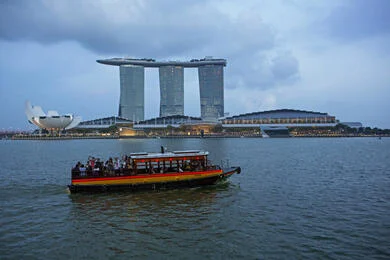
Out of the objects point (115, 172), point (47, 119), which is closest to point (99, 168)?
point (115, 172)

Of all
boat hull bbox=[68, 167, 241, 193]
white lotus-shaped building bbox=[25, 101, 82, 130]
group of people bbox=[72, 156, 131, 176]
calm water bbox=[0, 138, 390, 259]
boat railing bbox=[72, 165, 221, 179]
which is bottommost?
calm water bbox=[0, 138, 390, 259]

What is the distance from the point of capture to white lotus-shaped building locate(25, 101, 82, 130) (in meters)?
148

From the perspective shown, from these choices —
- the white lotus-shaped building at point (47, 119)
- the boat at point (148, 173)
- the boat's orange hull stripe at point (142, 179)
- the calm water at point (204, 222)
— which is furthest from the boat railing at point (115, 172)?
the white lotus-shaped building at point (47, 119)

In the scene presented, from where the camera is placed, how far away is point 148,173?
20.7 meters

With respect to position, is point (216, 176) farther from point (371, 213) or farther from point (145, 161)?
point (371, 213)

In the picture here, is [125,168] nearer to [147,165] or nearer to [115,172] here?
[115,172]

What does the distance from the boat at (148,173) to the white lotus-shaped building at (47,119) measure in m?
139

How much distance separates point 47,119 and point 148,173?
141 meters

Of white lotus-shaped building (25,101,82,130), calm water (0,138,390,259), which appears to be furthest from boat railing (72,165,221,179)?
white lotus-shaped building (25,101,82,130)

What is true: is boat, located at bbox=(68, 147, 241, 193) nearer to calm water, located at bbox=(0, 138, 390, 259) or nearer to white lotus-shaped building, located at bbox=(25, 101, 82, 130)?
calm water, located at bbox=(0, 138, 390, 259)

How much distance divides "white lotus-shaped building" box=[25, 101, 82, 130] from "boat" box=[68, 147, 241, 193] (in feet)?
456

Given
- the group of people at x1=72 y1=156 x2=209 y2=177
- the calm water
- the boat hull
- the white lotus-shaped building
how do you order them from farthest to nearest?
1. the white lotus-shaped building
2. the group of people at x1=72 y1=156 x2=209 y2=177
3. the boat hull
4. the calm water

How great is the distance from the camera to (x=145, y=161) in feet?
68.7

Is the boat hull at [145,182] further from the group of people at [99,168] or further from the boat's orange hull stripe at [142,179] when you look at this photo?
the group of people at [99,168]
